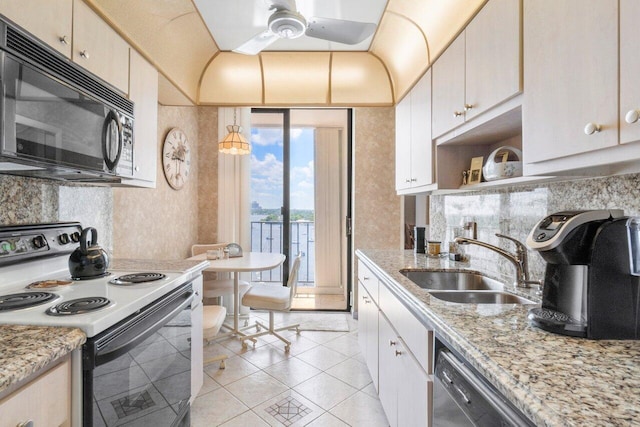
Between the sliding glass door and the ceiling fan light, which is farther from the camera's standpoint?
the sliding glass door

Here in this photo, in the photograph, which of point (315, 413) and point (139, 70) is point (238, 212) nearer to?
point (139, 70)

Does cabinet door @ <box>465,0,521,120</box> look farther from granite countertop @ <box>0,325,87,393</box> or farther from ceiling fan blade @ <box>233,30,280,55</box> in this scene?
granite countertop @ <box>0,325,87,393</box>

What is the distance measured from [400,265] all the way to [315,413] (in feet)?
3.47

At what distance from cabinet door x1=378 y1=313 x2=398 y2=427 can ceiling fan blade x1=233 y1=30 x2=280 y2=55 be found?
2.03 metres

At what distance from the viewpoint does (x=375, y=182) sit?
3732 mm

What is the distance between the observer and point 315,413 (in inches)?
78.5

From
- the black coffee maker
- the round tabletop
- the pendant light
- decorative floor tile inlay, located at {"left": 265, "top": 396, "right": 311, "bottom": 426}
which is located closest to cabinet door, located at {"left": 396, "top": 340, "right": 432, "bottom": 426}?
the black coffee maker

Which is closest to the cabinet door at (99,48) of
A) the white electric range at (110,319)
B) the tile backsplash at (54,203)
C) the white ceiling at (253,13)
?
the tile backsplash at (54,203)

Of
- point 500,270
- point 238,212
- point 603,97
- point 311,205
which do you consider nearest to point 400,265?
point 500,270

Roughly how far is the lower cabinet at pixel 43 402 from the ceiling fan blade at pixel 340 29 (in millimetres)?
2193

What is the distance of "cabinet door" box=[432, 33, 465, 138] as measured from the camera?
5.67ft

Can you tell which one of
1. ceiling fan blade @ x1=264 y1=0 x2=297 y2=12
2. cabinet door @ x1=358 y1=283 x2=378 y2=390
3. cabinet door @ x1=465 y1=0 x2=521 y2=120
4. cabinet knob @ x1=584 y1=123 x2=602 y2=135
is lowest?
cabinet door @ x1=358 y1=283 x2=378 y2=390

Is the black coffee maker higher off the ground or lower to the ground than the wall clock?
lower

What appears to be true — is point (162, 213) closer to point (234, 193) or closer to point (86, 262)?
point (234, 193)
